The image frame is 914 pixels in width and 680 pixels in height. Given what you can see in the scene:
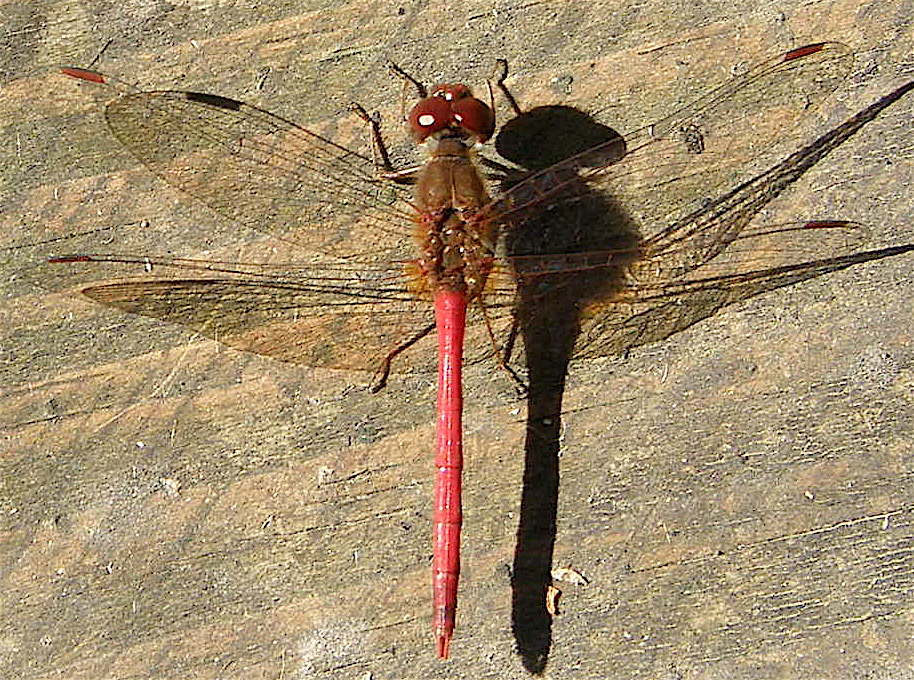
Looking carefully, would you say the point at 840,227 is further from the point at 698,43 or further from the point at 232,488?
the point at 232,488

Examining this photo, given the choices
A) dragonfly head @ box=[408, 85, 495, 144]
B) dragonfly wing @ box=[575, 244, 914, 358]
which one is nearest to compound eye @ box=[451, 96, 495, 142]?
dragonfly head @ box=[408, 85, 495, 144]

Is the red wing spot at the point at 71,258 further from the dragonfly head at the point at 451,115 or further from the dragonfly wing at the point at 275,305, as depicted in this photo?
the dragonfly head at the point at 451,115

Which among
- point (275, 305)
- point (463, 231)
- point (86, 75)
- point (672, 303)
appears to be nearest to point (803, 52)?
point (672, 303)

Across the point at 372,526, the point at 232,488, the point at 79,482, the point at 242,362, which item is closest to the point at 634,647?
the point at 372,526

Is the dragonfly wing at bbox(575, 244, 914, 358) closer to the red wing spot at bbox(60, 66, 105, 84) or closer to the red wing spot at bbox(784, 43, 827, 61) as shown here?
the red wing spot at bbox(784, 43, 827, 61)

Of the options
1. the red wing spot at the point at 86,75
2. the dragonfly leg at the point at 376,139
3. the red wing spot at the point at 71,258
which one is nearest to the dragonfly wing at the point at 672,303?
the dragonfly leg at the point at 376,139

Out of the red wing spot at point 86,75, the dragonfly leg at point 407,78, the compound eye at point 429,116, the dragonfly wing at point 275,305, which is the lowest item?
the dragonfly wing at point 275,305

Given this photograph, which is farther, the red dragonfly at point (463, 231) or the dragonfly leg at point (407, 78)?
the dragonfly leg at point (407, 78)
